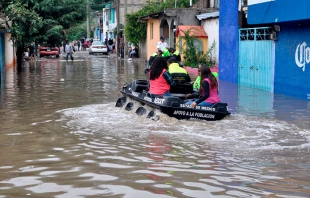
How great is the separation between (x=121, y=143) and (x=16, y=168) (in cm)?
228

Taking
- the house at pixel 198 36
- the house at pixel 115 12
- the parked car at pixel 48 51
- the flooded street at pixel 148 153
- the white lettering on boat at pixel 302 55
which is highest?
the house at pixel 115 12

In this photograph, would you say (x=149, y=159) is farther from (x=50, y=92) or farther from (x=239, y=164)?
(x=50, y=92)

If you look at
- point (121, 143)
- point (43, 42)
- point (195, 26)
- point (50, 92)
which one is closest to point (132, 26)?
point (43, 42)

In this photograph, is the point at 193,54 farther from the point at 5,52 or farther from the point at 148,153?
the point at 148,153

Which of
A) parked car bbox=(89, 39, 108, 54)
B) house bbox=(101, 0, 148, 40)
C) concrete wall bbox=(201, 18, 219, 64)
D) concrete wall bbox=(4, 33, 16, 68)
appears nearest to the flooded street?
concrete wall bbox=(201, 18, 219, 64)

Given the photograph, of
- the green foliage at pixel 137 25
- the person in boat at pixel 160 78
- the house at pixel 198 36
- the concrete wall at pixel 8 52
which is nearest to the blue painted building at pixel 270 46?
the person in boat at pixel 160 78

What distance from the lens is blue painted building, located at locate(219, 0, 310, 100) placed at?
663 inches

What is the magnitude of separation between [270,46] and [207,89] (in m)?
8.60

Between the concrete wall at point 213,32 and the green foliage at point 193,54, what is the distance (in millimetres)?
414

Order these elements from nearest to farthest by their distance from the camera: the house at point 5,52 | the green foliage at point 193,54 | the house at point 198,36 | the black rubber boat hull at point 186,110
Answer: the black rubber boat hull at point 186,110 → the green foliage at point 193,54 → the house at point 5,52 → the house at point 198,36

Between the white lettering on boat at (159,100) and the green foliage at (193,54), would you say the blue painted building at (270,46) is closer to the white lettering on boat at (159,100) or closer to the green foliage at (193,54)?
the green foliage at (193,54)

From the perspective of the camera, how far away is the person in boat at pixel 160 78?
1272 centimetres

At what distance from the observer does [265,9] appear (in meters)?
18.8

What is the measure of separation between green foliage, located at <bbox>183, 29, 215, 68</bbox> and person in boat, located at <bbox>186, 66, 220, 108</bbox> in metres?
16.7
